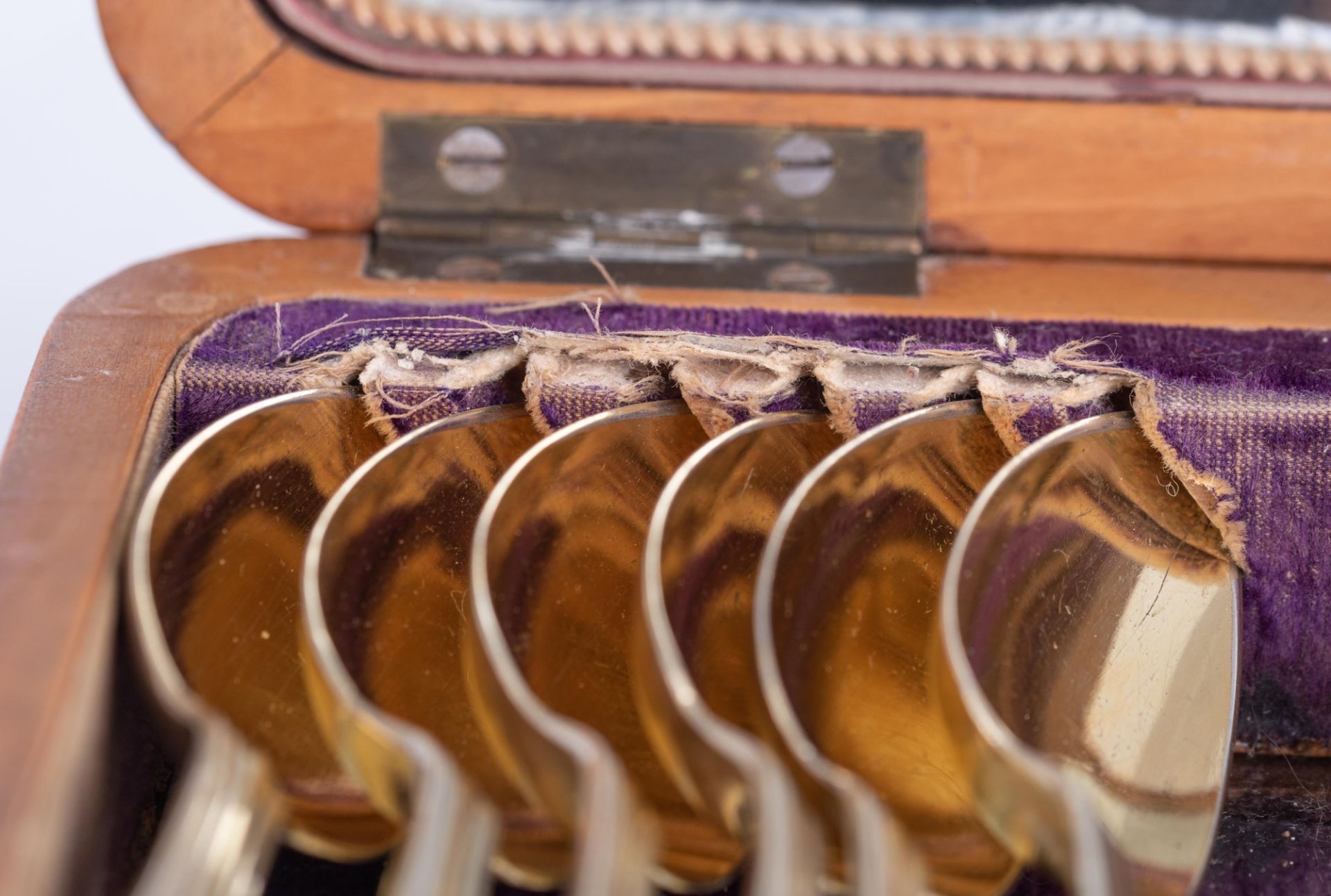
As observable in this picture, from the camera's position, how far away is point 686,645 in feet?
1.51

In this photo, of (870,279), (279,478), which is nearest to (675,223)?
(870,279)

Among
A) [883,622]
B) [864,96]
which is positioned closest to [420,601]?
[883,622]

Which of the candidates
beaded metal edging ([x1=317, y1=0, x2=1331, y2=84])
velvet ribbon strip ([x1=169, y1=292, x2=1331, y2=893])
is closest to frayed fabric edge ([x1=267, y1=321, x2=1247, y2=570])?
velvet ribbon strip ([x1=169, y1=292, x2=1331, y2=893])

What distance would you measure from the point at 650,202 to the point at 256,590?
0.23 metres

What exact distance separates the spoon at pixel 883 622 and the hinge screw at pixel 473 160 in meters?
0.20

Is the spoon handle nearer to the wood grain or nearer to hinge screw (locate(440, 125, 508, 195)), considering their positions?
the wood grain

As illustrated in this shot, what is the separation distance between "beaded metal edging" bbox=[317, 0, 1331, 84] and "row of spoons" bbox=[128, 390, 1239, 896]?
153mm

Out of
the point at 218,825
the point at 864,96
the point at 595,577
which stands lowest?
the point at 218,825

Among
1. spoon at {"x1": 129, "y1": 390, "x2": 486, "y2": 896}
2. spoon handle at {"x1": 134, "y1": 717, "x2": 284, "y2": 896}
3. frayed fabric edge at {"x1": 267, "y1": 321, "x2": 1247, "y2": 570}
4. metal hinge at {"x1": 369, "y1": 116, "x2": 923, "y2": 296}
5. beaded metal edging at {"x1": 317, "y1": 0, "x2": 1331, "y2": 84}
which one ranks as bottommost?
spoon handle at {"x1": 134, "y1": 717, "x2": 284, "y2": 896}

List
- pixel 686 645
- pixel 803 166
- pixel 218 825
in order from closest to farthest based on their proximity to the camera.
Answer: pixel 218 825, pixel 686 645, pixel 803 166

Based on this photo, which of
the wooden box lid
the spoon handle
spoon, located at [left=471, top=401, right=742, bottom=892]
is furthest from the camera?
the wooden box lid

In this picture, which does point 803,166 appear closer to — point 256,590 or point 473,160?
point 473,160

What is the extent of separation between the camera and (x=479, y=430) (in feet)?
1.68

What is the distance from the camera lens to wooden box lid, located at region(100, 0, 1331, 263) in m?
0.54
